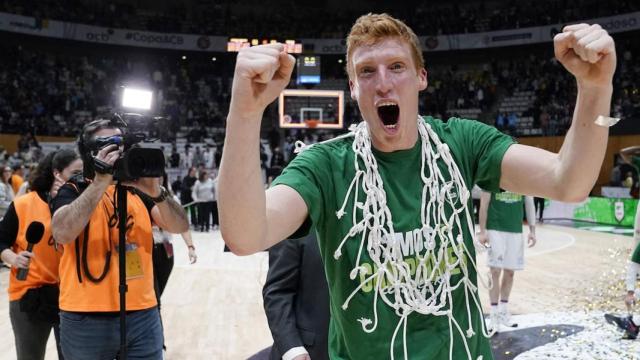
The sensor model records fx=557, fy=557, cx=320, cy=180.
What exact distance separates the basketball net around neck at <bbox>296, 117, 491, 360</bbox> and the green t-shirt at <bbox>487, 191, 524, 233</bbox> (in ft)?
13.7

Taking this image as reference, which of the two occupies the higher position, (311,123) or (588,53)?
(588,53)

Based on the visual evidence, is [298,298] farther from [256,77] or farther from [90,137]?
[256,77]

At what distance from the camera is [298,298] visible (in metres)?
2.38

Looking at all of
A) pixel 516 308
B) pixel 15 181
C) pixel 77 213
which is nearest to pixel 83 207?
pixel 77 213

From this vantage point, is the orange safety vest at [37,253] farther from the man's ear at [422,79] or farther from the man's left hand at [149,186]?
the man's ear at [422,79]

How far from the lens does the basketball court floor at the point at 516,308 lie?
16.1 feet

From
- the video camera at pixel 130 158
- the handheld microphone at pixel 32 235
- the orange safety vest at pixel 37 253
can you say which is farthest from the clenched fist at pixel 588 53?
the orange safety vest at pixel 37 253

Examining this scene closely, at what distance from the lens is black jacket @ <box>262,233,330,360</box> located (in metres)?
2.29

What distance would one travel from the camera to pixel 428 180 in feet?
5.16

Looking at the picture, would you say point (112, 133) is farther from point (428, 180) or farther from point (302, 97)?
point (302, 97)

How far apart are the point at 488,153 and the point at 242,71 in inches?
31.7

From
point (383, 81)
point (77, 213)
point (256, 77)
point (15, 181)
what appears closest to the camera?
point (256, 77)

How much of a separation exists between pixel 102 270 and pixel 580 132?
83.9 inches

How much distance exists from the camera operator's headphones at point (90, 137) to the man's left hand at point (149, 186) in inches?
7.4
